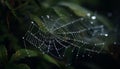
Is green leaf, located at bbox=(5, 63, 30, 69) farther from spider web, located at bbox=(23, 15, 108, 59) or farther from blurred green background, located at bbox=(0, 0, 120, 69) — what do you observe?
spider web, located at bbox=(23, 15, 108, 59)

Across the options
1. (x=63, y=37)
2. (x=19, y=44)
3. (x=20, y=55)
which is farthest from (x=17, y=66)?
(x=63, y=37)

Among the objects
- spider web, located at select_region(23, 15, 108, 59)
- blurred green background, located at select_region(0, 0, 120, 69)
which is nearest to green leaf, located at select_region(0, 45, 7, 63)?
blurred green background, located at select_region(0, 0, 120, 69)

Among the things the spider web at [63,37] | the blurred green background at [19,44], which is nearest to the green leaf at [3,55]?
the blurred green background at [19,44]

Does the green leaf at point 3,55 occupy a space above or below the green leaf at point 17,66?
above

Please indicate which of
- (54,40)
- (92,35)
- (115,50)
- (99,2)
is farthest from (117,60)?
(99,2)

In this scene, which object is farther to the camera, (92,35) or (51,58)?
(92,35)

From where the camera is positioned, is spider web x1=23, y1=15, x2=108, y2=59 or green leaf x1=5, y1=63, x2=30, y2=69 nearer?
green leaf x1=5, y1=63, x2=30, y2=69

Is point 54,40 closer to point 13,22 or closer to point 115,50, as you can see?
point 13,22

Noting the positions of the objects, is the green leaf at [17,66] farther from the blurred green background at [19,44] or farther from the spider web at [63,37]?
the spider web at [63,37]
